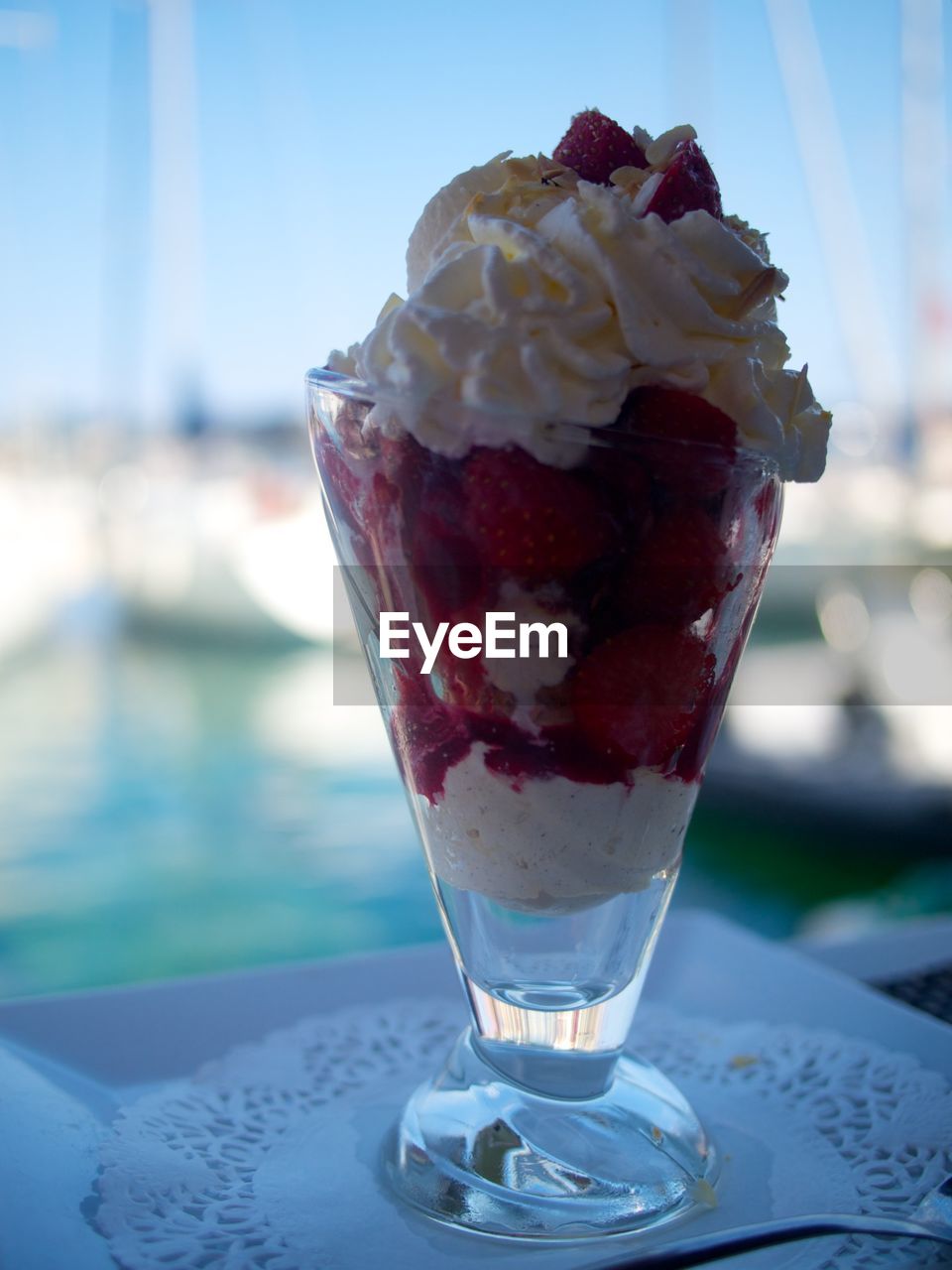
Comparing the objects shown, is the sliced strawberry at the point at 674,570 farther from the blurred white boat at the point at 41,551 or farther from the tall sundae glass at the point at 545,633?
the blurred white boat at the point at 41,551

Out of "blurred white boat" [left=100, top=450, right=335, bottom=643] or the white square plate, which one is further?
"blurred white boat" [left=100, top=450, right=335, bottom=643]

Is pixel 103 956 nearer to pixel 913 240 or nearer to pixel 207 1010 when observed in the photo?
pixel 207 1010

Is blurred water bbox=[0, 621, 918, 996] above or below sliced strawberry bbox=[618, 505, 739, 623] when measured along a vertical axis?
below

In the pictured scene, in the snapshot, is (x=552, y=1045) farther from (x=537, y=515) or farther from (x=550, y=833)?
(x=537, y=515)

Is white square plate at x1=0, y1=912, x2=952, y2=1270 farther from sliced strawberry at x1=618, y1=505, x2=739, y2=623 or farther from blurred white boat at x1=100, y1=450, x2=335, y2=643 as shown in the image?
blurred white boat at x1=100, y1=450, x2=335, y2=643

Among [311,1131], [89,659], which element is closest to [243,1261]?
[311,1131]

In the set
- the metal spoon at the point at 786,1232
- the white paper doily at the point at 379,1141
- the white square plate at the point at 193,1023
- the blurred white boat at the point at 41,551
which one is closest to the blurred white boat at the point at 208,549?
the blurred white boat at the point at 41,551

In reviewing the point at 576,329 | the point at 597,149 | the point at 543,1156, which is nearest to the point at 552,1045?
the point at 543,1156

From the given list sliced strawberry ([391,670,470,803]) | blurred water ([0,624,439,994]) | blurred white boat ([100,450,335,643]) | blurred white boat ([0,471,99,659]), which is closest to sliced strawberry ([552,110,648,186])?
sliced strawberry ([391,670,470,803])
